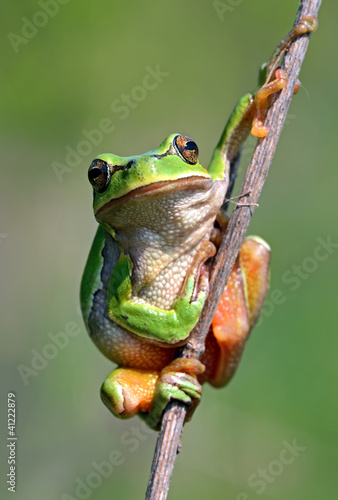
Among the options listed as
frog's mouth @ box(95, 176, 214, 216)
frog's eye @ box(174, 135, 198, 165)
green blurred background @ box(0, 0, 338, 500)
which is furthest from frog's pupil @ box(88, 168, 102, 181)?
green blurred background @ box(0, 0, 338, 500)

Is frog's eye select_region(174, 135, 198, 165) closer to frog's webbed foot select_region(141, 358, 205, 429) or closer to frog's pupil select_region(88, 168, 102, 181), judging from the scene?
frog's pupil select_region(88, 168, 102, 181)

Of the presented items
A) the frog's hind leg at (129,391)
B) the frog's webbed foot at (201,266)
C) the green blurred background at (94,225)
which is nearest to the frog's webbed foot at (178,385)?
the frog's hind leg at (129,391)

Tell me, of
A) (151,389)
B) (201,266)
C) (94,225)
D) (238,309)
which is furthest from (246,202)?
(94,225)

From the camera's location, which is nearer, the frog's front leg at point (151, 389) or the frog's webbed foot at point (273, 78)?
the frog's webbed foot at point (273, 78)

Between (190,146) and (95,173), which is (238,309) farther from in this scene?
(95,173)

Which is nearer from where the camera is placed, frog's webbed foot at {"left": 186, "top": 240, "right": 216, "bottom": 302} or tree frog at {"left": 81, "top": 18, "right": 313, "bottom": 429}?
tree frog at {"left": 81, "top": 18, "right": 313, "bottom": 429}

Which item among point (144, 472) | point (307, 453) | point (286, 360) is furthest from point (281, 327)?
point (144, 472)

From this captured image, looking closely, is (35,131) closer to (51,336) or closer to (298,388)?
(51,336)

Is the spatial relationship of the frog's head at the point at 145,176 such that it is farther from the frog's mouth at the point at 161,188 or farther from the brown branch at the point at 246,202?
the brown branch at the point at 246,202
